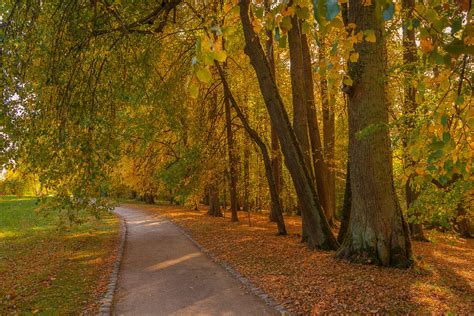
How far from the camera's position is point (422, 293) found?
6656mm

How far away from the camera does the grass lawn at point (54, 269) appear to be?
695 centimetres

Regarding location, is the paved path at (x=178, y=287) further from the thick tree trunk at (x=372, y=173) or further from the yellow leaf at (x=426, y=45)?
the yellow leaf at (x=426, y=45)

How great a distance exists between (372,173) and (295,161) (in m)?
2.62

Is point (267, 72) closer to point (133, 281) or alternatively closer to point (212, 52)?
point (133, 281)

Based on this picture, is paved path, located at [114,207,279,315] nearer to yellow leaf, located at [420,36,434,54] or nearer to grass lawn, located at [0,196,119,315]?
grass lawn, located at [0,196,119,315]

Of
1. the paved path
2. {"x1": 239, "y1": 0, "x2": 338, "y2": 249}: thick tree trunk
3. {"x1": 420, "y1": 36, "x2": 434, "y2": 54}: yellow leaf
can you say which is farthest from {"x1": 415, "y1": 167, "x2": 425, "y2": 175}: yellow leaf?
{"x1": 239, "y1": 0, "x2": 338, "y2": 249}: thick tree trunk

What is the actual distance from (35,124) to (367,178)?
6.68 m

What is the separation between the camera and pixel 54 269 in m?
9.77

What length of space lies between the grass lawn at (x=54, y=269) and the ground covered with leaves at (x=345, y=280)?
3166 mm

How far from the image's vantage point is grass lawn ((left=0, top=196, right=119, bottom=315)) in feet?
22.8

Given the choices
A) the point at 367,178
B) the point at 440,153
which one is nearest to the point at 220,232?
the point at 367,178

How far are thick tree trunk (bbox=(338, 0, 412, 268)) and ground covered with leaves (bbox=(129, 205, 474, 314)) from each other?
441 millimetres

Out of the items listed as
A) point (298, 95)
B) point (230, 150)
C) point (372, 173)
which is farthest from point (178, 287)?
point (230, 150)

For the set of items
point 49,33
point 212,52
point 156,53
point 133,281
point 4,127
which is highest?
point 156,53
